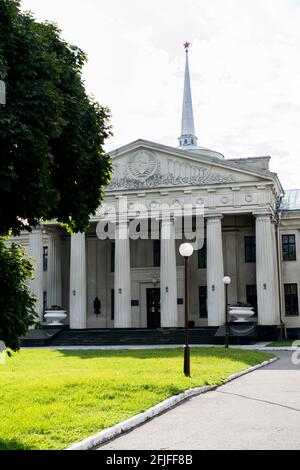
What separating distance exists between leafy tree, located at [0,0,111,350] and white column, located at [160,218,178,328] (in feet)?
99.5

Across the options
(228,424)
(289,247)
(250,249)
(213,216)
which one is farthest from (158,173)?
(228,424)

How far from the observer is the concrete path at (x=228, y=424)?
9.56 metres

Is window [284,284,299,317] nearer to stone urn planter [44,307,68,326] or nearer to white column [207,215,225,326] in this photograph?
white column [207,215,225,326]

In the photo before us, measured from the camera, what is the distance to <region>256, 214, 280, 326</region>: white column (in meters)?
42.4

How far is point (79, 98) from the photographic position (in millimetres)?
13930

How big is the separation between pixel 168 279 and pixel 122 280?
320 cm

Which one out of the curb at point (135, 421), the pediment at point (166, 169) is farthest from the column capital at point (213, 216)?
the curb at point (135, 421)

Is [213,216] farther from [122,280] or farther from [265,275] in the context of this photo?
[122,280]

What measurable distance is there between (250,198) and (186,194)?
4363mm

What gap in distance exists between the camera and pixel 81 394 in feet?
47.4

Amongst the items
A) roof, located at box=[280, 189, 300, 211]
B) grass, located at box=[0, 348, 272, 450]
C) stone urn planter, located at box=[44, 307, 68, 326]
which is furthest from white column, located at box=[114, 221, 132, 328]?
grass, located at box=[0, 348, 272, 450]
